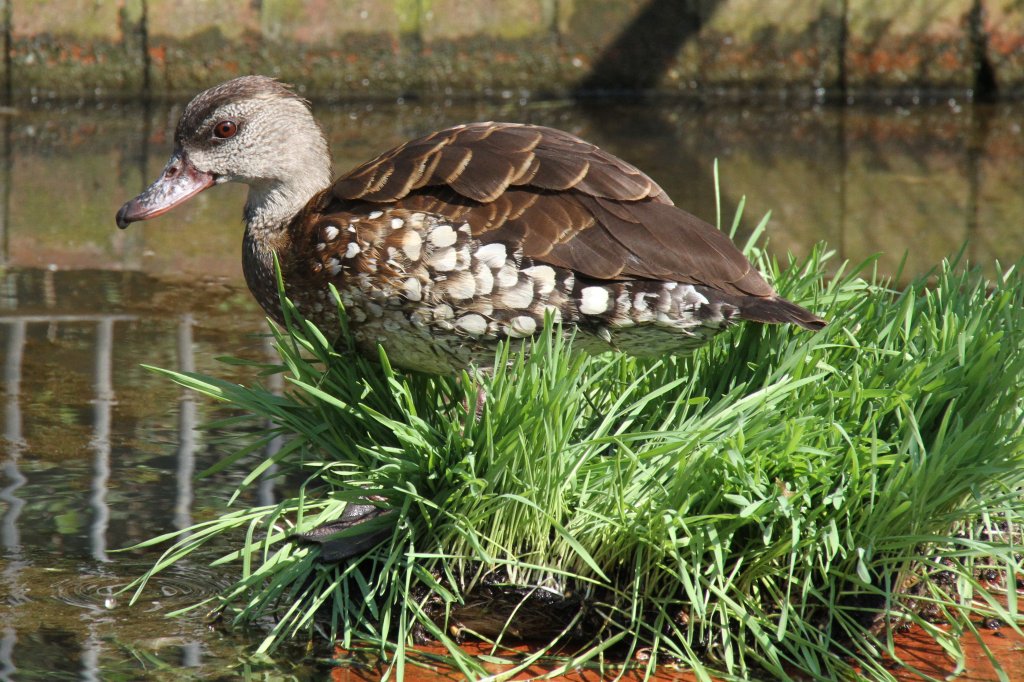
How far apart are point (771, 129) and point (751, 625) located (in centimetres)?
664

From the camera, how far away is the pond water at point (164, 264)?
3.04 m

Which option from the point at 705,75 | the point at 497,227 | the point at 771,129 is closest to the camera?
the point at 497,227

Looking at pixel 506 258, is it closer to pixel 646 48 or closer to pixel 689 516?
pixel 689 516

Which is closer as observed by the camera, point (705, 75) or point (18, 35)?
point (18, 35)

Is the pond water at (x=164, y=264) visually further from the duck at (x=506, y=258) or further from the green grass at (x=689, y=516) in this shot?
the duck at (x=506, y=258)

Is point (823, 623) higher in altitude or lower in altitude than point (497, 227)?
lower

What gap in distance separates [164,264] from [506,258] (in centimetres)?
337

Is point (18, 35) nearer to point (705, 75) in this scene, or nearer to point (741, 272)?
point (705, 75)

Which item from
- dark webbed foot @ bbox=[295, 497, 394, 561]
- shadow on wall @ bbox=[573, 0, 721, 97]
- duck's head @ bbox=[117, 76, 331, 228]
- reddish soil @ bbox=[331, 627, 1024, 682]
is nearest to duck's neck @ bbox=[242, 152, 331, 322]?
duck's head @ bbox=[117, 76, 331, 228]

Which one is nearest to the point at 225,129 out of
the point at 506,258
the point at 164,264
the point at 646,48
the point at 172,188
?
the point at 172,188

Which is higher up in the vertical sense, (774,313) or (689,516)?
(774,313)

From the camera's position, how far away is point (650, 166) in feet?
25.2

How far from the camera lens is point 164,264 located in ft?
19.4

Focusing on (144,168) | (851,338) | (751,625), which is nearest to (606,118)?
Answer: (144,168)
